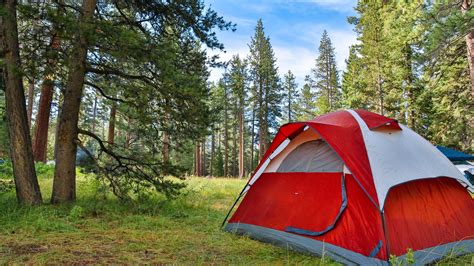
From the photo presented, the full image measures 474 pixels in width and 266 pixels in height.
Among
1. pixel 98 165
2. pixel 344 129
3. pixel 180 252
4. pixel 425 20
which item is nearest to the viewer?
pixel 180 252

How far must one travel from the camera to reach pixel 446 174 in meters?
4.14

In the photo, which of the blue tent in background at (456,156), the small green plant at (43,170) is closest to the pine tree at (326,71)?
the blue tent in background at (456,156)

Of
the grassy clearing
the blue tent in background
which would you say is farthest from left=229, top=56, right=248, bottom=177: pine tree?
the grassy clearing

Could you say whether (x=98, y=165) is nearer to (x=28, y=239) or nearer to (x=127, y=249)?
(x=28, y=239)

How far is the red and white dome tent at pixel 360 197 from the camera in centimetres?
349

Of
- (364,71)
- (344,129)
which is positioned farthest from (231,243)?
(364,71)

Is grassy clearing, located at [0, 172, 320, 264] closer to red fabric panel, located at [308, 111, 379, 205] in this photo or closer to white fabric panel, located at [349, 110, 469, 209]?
red fabric panel, located at [308, 111, 379, 205]

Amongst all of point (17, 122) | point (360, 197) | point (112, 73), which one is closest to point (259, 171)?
point (360, 197)

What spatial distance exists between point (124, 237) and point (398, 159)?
3612mm

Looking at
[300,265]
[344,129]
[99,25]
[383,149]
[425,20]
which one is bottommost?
[300,265]

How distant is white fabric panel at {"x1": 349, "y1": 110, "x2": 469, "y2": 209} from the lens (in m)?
3.63

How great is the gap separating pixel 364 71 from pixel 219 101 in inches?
646

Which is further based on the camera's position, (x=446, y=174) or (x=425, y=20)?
(x=425, y=20)

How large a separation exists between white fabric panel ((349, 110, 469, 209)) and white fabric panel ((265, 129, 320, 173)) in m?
0.63
